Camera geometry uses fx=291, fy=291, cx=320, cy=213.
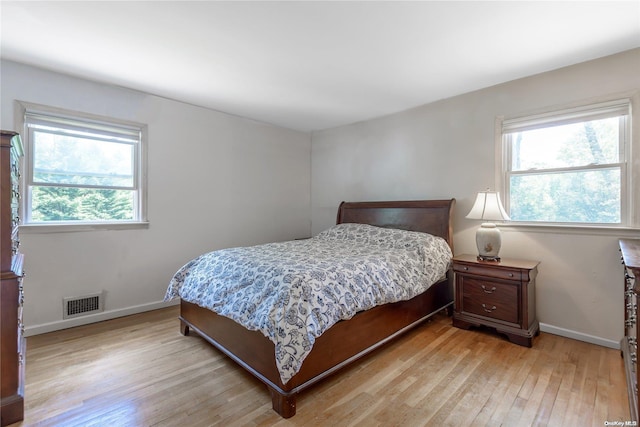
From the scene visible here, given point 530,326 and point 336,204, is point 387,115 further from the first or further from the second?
point 530,326

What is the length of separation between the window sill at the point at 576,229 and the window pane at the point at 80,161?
158 inches

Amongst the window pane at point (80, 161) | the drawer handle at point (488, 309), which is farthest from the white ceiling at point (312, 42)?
the drawer handle at point (488, 309)

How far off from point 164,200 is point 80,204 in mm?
747

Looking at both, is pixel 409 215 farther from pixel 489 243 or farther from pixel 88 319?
pixel 88 319

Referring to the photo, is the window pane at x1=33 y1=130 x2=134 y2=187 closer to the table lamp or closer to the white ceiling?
the white ceiling

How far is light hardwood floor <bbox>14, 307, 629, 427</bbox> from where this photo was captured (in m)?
1.59

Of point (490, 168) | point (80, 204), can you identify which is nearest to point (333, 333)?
point (490, 168)

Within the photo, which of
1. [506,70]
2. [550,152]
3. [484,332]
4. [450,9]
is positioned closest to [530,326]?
[484,332]

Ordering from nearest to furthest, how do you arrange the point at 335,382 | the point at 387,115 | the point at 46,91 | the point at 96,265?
the point at 335,382, the point at 46,91, the point at 96,265, the point at 387,115

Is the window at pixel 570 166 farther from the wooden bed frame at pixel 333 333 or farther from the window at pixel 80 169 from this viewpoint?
the window at pixel 80 169

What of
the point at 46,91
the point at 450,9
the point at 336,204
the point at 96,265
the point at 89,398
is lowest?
the point at 89,398

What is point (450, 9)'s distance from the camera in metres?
1.82

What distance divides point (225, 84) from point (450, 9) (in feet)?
6.87

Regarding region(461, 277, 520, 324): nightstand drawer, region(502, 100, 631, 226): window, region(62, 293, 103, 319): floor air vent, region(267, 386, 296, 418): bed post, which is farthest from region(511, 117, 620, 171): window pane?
region(62, 293, 103, 319): floor air vent
